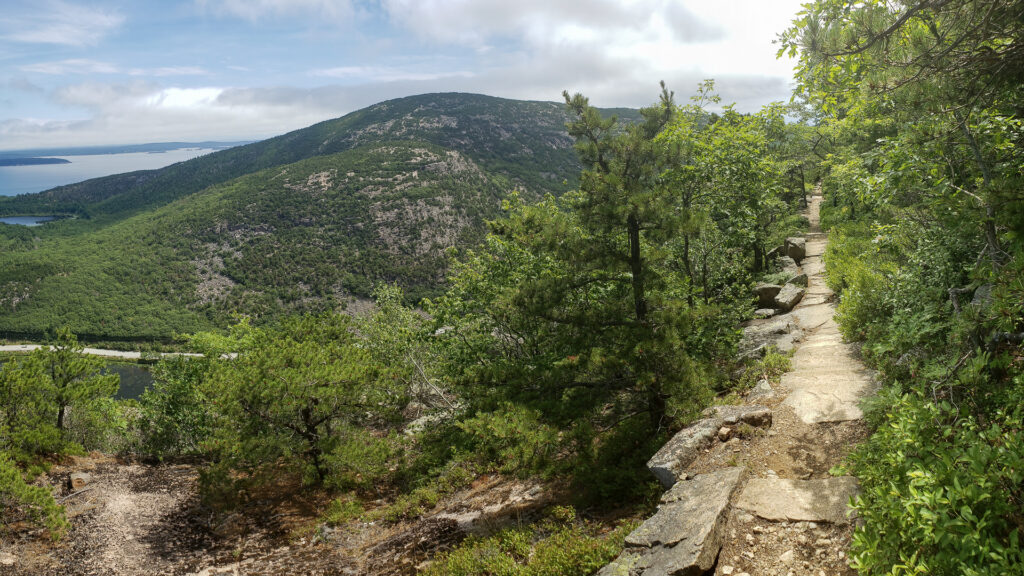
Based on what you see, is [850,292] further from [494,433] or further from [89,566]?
[89,566]

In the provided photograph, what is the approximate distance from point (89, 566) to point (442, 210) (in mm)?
134105

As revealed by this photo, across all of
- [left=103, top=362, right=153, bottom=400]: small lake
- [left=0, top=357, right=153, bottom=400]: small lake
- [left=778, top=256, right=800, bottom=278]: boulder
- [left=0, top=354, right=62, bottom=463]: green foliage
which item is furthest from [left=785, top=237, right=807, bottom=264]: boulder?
[left=0, top=357, right=153, bottom=400]: small lake

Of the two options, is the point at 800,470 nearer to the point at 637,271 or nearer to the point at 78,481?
the point at 637,271

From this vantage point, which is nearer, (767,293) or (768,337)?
(768,337)

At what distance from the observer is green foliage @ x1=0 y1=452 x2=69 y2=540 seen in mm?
10367

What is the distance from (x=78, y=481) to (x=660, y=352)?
1708 cm

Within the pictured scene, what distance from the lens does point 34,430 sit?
14.0 m

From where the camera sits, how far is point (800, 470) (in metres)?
6.19

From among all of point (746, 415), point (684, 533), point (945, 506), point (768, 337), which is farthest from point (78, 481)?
point (768, 337)

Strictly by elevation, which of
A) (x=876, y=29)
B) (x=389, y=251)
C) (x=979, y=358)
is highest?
(x=876, y=29)

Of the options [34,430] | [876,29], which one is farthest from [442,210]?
[876,29]

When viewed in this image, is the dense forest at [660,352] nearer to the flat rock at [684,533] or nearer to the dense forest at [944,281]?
the dense forest at [944,281]

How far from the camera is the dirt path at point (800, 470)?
4781 millimetres

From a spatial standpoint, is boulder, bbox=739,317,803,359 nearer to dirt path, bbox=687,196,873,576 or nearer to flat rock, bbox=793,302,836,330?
flat rock, bbox=793,302,836,330
